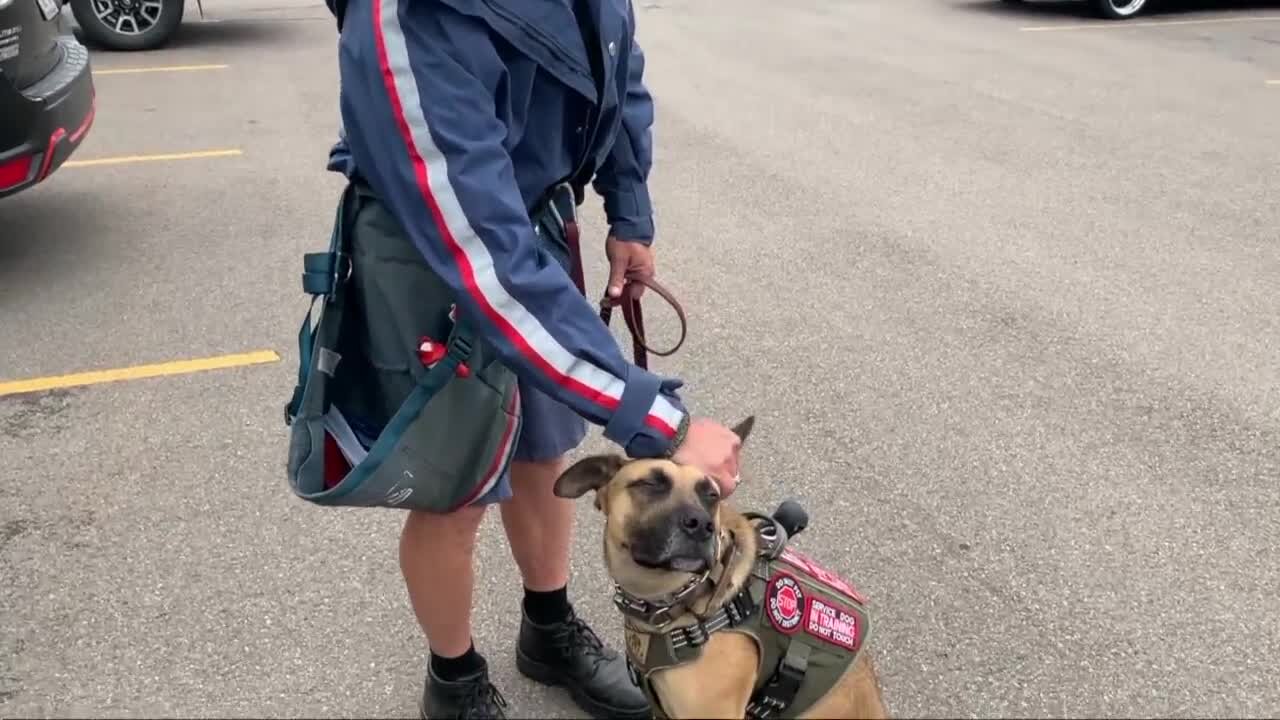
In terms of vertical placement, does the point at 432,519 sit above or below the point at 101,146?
above

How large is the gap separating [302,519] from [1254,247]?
4427 millimetres

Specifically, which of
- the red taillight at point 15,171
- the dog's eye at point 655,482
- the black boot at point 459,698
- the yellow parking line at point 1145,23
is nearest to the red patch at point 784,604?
the dog's eye at point 655,482

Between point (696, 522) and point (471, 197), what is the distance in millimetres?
665

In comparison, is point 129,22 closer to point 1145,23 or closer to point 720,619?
point 1145,23

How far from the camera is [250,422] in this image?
383cm

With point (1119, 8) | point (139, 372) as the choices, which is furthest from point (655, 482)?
point (1119, 8)

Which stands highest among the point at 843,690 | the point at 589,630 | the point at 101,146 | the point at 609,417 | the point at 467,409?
the point at 609,417

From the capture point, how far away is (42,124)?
4805mm

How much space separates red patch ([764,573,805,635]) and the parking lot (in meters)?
0.69

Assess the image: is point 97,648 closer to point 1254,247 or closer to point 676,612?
point 676,612

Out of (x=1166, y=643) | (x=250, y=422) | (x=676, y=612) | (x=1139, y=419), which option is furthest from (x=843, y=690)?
(x=250, y=422)

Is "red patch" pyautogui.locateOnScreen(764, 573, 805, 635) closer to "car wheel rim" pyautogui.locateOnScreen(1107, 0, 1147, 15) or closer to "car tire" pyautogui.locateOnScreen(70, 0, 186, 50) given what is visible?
"car tire" pyautogui.locateOnScreen(70, 0, 186, 50)

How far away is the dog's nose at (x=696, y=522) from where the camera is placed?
6.31 feet

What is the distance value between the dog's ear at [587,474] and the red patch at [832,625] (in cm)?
45
